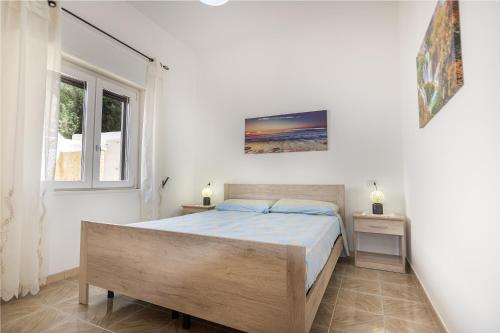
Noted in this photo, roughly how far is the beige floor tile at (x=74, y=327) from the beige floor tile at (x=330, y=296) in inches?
61.5

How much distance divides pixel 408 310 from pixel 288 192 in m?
1.79

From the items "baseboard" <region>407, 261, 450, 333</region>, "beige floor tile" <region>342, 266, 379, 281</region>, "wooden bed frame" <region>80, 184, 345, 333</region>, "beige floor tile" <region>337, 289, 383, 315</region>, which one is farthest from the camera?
"beige floor tile" <region>342, 266, 379, 281</region>

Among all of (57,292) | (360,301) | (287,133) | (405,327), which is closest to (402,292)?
(360,301)

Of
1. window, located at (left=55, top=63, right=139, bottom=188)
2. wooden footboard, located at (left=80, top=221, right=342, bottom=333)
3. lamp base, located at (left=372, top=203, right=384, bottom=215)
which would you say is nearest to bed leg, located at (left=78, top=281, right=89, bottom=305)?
wooden footboard, located at (left=80, top=221, right=342, bottom=333)

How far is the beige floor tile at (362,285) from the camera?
2.11m

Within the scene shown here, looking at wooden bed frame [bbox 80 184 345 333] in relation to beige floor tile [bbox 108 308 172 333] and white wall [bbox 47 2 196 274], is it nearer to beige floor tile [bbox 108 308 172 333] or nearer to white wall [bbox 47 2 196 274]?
beige floor tile [bbox 108 308 172 333]

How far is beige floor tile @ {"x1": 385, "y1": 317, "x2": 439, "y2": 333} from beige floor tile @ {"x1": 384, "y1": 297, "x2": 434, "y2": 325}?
0.06 meters

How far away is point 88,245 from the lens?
1854mm

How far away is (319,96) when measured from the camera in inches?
131

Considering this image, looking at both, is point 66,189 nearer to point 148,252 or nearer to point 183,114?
point 148,252

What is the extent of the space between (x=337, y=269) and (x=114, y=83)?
129 inches

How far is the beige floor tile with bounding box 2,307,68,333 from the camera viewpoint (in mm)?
1530

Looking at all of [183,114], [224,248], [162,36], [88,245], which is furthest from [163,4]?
[224,248]

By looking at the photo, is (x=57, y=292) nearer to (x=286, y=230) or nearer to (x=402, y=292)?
(x=286, y=230)
